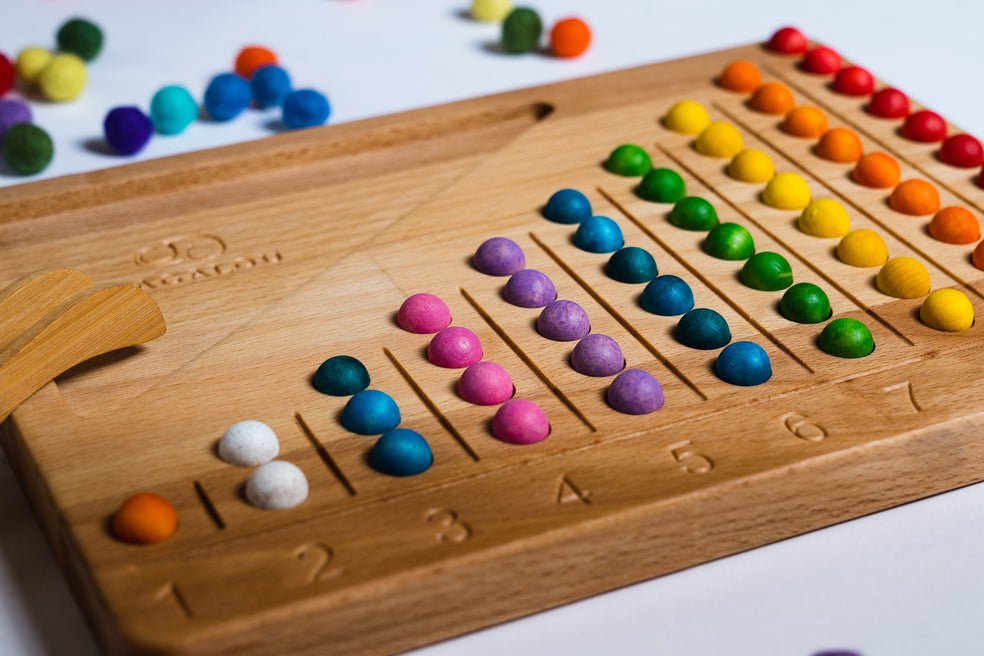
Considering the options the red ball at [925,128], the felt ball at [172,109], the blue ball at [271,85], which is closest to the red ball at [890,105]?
the red ball at [925,128]

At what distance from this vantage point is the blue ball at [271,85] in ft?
6.26

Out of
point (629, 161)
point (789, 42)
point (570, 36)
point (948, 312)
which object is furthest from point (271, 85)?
point (948, 312)

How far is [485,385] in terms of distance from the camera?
116 cm

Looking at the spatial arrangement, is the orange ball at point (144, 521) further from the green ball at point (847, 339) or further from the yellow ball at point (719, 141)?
the yellow ball at point (719, 141)

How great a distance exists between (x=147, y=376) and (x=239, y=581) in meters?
0.31

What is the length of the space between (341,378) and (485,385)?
129 millimetres

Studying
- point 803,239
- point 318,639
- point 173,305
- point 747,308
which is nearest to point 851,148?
point 803,239

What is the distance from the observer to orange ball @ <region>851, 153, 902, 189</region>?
4.98 feet

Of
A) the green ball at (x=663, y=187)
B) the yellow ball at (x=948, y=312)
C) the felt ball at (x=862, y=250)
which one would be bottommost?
the yellow ball at (x=948, y=312)

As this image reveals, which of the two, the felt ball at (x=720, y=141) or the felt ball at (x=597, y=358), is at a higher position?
the felt ball at (x=720, y=141)

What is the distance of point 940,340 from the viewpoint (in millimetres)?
1249

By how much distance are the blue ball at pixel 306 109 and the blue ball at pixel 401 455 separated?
828mm

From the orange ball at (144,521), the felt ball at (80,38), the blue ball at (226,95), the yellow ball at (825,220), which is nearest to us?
the orange ball at (144,521)

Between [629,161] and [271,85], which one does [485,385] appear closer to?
[629,161]
